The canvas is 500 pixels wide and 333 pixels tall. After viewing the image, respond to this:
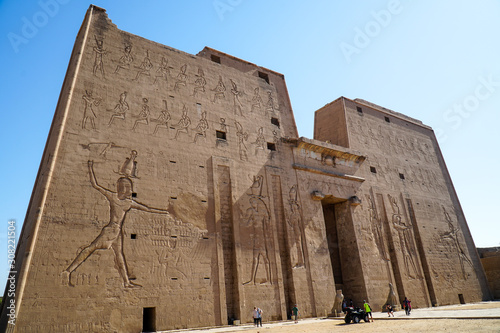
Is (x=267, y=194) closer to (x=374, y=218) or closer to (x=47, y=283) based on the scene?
(x=374, y=218)

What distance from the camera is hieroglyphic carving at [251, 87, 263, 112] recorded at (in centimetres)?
1365

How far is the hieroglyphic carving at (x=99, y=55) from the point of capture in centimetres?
1033

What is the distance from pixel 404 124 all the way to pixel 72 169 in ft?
59.6

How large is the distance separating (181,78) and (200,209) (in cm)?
486

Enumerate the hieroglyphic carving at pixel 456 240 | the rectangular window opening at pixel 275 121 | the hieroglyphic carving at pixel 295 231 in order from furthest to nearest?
the hieroglyphic carving at pixel 456 240 → the rectangular window opening at pixel 275 121 → the hieroglyphic carving at pixel 295 231

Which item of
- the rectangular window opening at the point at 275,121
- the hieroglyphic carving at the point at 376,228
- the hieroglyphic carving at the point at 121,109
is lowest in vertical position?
the hieroglyphic carving at the point at 376,228

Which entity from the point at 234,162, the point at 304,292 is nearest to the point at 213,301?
the point at 304,292

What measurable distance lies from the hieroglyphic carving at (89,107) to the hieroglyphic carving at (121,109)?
0.47 metres

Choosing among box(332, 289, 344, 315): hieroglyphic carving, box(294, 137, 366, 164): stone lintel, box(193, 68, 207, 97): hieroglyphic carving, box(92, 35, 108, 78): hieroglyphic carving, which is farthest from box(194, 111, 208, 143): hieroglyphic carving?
box(332, 289, 344, 315): hieroglyphic carving

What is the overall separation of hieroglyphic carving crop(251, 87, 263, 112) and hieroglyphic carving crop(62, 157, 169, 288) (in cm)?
617

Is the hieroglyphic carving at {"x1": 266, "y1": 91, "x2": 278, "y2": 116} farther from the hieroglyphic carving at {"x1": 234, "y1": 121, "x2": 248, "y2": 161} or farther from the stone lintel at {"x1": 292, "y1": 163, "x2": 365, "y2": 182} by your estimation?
the stone lintel at {"x1": 292, "y1": 163, "x2": 365, "y2": 182}

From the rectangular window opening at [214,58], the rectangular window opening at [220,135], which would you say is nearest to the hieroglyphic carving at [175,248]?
the rectangular window opening at [220,135]

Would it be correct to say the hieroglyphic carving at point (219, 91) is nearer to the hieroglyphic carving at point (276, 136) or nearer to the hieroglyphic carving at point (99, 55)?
the hieroglyphic carving at point (276, 136)

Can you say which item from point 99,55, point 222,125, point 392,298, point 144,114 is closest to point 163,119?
point 144,114
